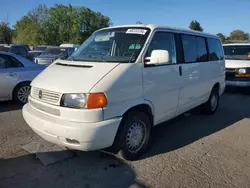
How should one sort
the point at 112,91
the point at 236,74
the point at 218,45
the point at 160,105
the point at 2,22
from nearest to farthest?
1. the point at 112,91
2. the point at 160,105
3. the point at 218,45
4. the point at 236,74
5. the point at 2,22

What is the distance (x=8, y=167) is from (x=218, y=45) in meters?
5.47

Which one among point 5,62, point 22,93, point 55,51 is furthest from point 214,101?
point 55,51

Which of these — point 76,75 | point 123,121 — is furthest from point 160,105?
point 76,75

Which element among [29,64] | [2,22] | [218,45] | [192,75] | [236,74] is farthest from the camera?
[2,22]

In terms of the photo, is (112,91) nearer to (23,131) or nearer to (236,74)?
(23,131)

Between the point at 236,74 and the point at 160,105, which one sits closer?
the point at 160,105

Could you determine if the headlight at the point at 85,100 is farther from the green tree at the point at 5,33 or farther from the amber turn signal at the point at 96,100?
the green tree at the point at 5,33

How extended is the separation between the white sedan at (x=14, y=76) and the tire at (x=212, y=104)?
4612mm

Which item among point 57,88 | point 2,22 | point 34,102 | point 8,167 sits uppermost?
point 2,22

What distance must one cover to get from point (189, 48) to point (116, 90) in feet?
7.58

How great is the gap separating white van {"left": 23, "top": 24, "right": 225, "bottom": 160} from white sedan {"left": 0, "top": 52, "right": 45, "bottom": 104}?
2.99m

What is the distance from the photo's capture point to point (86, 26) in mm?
58812

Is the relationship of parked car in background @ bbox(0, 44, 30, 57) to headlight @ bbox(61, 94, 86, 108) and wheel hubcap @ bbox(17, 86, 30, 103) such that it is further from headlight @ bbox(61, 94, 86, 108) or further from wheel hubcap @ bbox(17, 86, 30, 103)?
headlight @ bbox(61, 94, 86, 108)

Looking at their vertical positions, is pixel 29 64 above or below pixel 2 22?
below
